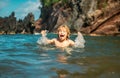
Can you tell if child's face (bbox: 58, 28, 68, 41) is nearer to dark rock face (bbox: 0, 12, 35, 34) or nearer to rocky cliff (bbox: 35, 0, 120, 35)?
rocky cliff (bbox: 35, 0, 120, 35)

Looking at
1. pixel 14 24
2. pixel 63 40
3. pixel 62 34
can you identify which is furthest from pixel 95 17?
pixel 14 24

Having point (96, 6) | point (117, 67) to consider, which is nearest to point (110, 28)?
point (96, 6)

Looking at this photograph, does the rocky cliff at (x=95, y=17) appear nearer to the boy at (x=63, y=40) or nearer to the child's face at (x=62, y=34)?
the boy at (x=63, y=40)

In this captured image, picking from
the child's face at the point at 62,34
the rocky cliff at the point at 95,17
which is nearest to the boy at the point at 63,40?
the child's face at the point at 62,34

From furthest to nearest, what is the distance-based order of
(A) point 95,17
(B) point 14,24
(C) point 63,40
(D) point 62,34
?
1. (B) point 14,24
2. (A) point 95,17
3. (C) point 63,40
4. (D) point 62,34

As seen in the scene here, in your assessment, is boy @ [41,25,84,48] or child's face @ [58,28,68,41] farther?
boy @ [41,25,84,48]

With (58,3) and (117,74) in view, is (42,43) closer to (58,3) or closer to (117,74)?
(117,74)

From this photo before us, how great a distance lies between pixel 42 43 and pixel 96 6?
130 feet

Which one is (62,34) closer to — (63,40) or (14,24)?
(63,40)

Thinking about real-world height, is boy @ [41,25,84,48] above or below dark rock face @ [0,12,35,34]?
below

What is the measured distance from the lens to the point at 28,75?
5629mm

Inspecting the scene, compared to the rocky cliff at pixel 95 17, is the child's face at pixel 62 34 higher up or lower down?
lower down

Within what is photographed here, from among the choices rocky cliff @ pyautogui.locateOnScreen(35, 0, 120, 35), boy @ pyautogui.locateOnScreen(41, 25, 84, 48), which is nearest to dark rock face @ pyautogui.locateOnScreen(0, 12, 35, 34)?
rocky cliff @ pyautogui.locateOnScreen(35, 0, 120, 35)

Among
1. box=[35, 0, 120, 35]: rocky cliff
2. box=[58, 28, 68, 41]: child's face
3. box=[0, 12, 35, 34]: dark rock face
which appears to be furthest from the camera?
box=[0, 12, 35, 34]: dark rock face
